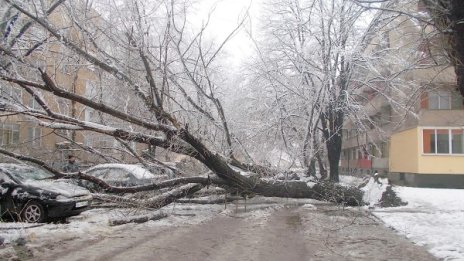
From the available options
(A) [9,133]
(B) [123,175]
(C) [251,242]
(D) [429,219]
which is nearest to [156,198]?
(B) [123,175]

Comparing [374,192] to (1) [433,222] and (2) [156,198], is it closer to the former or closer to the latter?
(1) [433,222]

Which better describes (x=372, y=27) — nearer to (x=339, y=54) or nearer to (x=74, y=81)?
(x=339, y=54)

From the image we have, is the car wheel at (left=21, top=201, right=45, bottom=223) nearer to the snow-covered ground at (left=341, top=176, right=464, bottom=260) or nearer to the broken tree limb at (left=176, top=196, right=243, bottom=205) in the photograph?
the broken tree limb at (left=176, top=196, right=243, bottom=205)

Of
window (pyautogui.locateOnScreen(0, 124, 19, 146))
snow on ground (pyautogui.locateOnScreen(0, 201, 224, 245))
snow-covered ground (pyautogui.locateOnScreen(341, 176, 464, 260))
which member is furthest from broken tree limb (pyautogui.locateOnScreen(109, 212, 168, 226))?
window (pyautogui.locateOnScreen(0, 124, 19, 146))

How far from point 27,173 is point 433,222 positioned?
9.51m

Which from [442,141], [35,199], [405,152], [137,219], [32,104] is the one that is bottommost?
[137,219]

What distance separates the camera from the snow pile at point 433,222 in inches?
314

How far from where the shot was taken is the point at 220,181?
1159 centimetres

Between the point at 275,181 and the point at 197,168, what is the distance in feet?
6.88

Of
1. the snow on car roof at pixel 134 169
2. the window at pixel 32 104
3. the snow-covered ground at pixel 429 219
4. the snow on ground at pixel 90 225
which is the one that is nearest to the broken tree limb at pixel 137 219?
the snow on ground at pixel 90 225

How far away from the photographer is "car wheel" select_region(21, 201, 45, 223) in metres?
10.3

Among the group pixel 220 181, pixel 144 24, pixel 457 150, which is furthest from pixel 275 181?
pixel 457 150

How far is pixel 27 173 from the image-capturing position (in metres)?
11.3

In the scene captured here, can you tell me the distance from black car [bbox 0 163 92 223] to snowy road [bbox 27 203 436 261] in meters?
1.62
